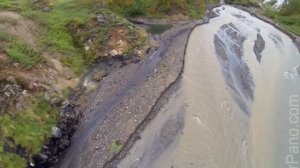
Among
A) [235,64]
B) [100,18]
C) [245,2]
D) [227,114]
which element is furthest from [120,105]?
[245,2]

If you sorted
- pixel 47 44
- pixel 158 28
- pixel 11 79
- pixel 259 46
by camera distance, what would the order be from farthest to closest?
pixel 158 28, pixel 259 46, pixel 47 44, pixel 11 79

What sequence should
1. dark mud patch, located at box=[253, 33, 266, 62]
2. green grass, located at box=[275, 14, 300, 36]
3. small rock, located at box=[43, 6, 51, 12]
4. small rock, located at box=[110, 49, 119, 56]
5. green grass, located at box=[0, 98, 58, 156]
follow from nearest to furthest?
green grass, located at box=[0, 98, 58, 156] → small rock, located at box=[110, 49, 119, 56] → dark mud patch, located at box=[253, 33, 266, 62] → small rock, located at box=[43, 6, 51, 12] → green grass, located at box=[275, 14, 300, 36]

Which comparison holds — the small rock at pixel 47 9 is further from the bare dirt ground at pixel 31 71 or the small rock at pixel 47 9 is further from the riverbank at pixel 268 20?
the riverbank at pixel 268 20

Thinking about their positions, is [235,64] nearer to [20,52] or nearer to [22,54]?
[22,54]

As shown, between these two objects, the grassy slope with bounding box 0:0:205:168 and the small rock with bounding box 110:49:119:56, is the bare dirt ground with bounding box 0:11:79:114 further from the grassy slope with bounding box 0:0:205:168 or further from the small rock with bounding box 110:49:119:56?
the small rock with bounding box 110:49:119:56

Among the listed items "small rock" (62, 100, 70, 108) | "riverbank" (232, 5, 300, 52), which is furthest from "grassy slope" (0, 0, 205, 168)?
"riverbank" (232, 5, 300, 52)

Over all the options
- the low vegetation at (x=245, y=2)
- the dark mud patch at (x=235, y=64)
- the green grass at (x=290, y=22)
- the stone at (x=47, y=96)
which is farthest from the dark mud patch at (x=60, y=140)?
the low vegetation at (x=245, y=2)

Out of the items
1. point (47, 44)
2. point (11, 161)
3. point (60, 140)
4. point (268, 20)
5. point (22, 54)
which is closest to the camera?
point (11, 161)
